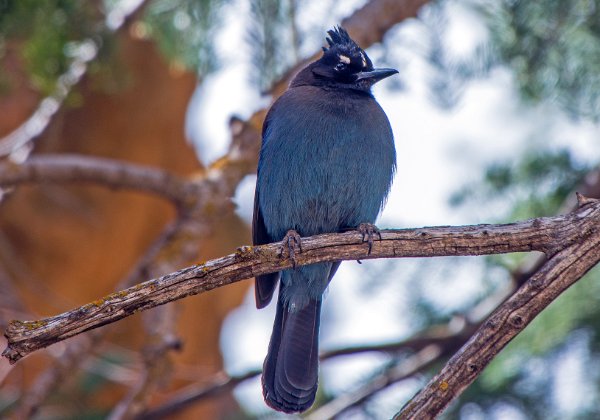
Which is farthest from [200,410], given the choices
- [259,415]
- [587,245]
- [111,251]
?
[587,245]

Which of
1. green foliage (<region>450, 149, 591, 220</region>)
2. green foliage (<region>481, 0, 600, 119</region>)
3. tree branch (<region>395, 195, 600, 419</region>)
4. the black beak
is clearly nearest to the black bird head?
the black beak

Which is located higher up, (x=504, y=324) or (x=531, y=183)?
(x=531, y=183)

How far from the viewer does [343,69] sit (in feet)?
16.3

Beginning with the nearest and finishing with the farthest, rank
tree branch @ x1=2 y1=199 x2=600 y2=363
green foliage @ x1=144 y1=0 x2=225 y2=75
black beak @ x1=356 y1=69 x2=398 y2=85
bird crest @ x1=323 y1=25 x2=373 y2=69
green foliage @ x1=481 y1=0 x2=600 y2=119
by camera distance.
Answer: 1. tree branch @ x1=2 y1=199 x2=600 y2=363
2. black beak @ x1=356 y1=69 x2=398 y2=85
3. bird crest @ x1=323 y1=25 x2=373 y2=69
4. green foliage @ x1=481 y1=0 x2=600 y2=119
5. green foliage @ x1=144 y1=0 x2=225 y2=75

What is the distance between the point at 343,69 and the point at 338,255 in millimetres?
1647

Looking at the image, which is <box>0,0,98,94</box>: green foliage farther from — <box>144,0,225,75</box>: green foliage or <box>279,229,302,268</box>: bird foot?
<box>279,229,302,268</box>: bird foot

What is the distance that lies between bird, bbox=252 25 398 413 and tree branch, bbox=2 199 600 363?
30.2 inches

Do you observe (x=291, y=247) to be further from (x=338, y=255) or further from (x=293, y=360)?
(x=293, y=360)

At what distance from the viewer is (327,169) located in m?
4.41

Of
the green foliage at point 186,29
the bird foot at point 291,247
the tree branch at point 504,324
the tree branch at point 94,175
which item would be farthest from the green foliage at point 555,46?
the bird foot at point 291,247

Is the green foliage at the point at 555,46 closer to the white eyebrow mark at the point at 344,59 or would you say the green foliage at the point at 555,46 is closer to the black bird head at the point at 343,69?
the black bird head at the point at 343,69

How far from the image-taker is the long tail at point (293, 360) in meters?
4.23

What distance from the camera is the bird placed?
4.38 metres

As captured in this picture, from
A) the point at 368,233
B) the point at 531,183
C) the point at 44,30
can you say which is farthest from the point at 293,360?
the point at 44,30
